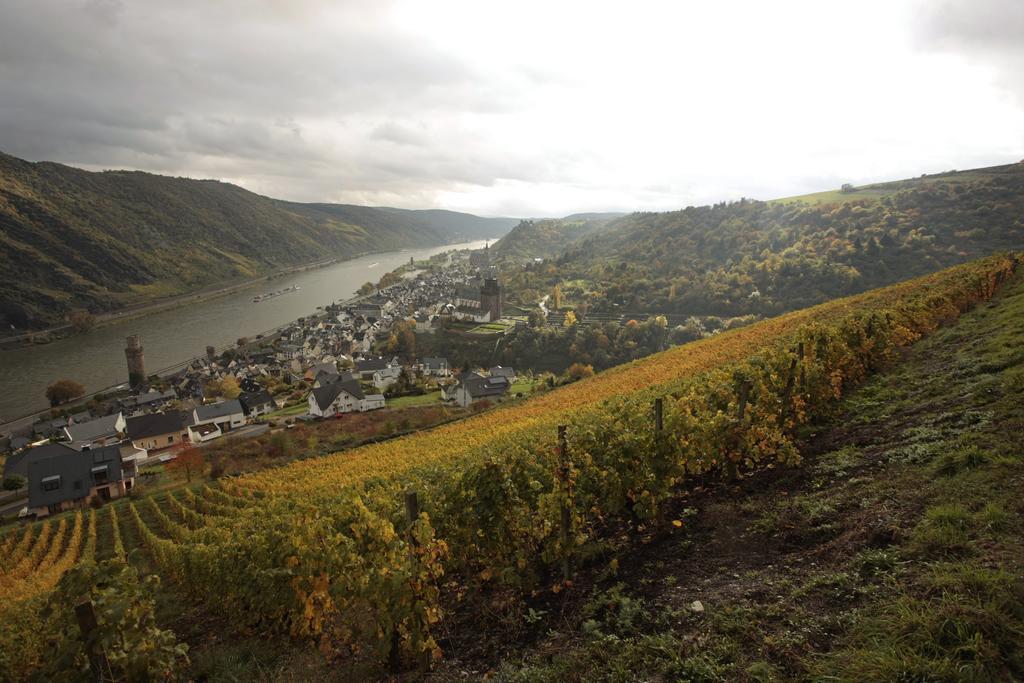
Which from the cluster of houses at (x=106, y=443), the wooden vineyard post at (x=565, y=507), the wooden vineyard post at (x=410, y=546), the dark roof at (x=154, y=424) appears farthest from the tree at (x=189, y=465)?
the wooden vineyard post at (x=565, y=507)

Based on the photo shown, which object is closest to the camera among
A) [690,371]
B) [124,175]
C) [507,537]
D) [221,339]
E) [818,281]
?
[507,537]

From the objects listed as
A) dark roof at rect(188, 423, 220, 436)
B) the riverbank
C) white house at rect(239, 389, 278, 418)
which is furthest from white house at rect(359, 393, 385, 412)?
the riverbank

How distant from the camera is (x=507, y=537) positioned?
6.81 meters

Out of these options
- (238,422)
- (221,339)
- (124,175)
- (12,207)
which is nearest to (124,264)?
(12,207)

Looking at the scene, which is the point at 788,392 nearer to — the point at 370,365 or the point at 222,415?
the point at 222,415

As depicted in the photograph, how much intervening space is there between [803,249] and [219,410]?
390ft

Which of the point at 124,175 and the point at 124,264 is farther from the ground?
the point at 124,175

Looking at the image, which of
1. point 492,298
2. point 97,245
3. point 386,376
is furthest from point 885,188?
point 97,245

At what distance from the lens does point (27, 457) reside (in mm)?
37094

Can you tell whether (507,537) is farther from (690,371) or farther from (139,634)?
(690,371)

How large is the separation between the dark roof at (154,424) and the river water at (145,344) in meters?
23.9

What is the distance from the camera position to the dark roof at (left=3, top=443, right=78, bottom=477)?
3416 cm

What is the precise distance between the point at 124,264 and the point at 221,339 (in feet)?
221

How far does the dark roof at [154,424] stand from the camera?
4653cm
